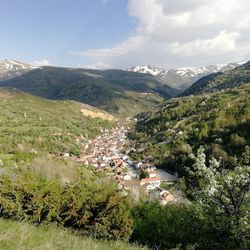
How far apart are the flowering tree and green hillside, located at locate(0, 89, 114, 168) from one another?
59430mm

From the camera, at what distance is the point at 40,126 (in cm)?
13762

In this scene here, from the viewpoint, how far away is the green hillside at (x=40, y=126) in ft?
335

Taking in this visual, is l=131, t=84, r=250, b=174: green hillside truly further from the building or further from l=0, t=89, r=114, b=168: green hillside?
l=0, t=89, r=114, b=168: green hillside

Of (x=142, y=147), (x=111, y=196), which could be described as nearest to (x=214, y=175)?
(x=111, y=196)

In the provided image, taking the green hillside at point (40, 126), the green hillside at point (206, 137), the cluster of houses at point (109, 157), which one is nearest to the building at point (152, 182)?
the cluster of houses at point (109, 157)

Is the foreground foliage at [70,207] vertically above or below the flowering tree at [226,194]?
below

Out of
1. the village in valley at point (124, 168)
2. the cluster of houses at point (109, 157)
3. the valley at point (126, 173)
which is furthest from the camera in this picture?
the cluster of houses at point (109, 157)

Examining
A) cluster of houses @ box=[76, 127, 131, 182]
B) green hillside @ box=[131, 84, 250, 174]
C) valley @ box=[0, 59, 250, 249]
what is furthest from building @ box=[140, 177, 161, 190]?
green hillside @ box=[131, 84, 250, 174]

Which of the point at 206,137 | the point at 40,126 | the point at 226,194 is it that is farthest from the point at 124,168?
the point at 226,194

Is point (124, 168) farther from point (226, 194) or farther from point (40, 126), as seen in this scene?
point (226, 194)

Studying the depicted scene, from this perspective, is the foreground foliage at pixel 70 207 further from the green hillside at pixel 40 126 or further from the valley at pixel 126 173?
the green hillside at pixel 40 126

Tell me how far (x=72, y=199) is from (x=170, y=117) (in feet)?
372

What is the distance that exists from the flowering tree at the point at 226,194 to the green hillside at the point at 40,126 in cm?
5943

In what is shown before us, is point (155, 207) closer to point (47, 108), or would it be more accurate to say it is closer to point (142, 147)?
point (142, 147)
